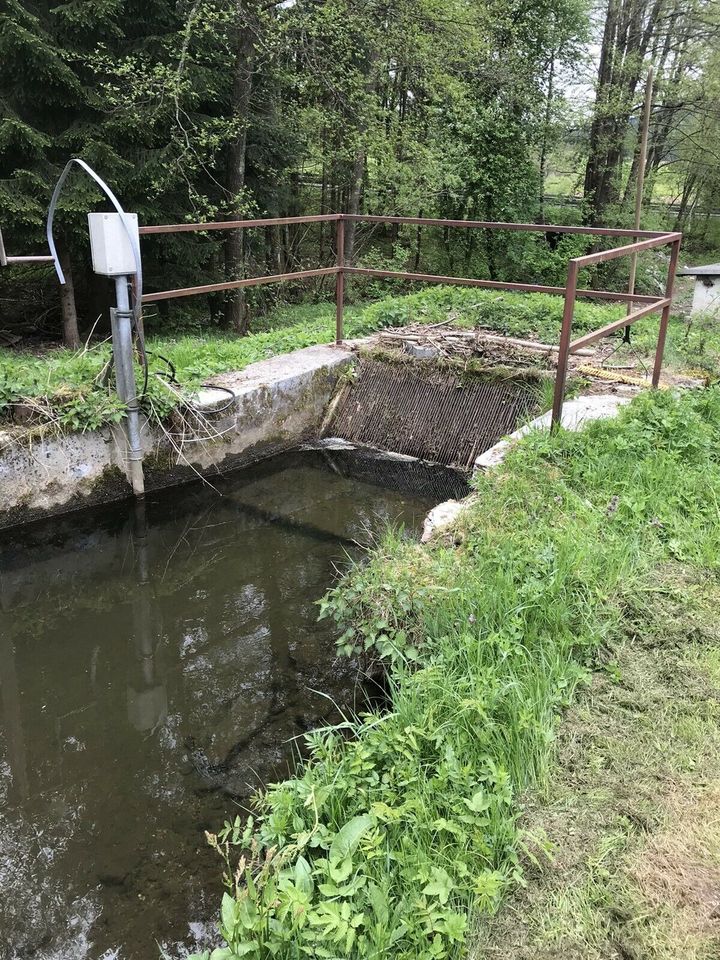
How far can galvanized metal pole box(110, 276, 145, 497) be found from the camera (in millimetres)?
4480

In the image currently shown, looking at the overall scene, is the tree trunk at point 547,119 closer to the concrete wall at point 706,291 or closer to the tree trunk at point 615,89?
the tree trunk at point 615,89

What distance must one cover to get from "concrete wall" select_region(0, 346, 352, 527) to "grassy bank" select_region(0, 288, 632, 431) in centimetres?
16

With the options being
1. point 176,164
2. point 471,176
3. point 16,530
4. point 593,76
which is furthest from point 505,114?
point 16,530

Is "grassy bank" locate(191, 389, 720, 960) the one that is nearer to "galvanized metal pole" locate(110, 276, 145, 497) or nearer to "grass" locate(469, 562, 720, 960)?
"grass" locate(469, 562, 720, 960)

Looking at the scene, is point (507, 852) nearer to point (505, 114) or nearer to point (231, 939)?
point (231, 939)

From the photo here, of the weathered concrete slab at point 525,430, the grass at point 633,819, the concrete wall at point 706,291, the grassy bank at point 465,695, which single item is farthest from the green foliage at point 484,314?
the grass at point 633,819

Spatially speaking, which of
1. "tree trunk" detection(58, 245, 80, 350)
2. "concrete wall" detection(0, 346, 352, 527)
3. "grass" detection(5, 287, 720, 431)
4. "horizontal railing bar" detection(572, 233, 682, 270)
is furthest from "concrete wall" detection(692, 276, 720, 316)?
"tree trunk" detection(58, 245, 80, 350)

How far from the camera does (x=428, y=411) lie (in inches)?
229

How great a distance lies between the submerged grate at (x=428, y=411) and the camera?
553 cm

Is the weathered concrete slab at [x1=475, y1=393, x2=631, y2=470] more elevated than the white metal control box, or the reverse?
the white metal control box

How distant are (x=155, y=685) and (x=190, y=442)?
7.10ft

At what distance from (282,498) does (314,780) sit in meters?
2.96

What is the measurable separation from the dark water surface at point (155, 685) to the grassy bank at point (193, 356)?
0.68 m

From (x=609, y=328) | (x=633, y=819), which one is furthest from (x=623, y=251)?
(x=633, y=819)
